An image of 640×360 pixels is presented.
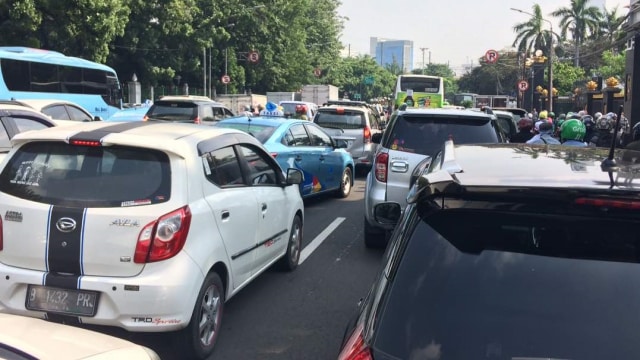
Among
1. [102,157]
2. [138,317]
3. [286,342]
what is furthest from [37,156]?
[286,342]

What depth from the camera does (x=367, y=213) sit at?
7461 millimetres

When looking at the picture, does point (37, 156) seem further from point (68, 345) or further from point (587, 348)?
point (587, 348)

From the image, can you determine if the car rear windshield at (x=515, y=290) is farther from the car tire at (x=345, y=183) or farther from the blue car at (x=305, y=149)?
the car tire at (x=345, y=183)

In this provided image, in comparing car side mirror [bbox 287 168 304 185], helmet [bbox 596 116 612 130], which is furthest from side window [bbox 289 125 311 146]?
helmet [bbox 596 116 612 130]

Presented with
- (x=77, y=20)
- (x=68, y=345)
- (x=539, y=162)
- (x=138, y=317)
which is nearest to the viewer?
(x=68, y=345)

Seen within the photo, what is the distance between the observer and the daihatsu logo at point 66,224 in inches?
156

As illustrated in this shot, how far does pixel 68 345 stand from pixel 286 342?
7.89 feet

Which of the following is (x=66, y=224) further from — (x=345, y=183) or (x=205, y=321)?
(x=345, y=183)

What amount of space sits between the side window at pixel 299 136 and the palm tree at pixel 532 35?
6567cm

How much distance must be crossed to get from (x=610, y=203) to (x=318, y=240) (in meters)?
6.34

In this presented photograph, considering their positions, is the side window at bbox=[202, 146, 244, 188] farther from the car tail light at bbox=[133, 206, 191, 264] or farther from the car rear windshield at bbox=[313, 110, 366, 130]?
the car rear windshield at bbox=[313, 110, 366, 130]

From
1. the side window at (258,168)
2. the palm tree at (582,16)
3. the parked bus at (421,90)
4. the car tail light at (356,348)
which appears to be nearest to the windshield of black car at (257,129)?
the side window at (258,168)

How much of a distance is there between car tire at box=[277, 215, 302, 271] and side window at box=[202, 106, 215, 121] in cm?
958

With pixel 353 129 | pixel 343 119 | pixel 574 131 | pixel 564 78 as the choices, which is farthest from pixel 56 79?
pixel 564 78
